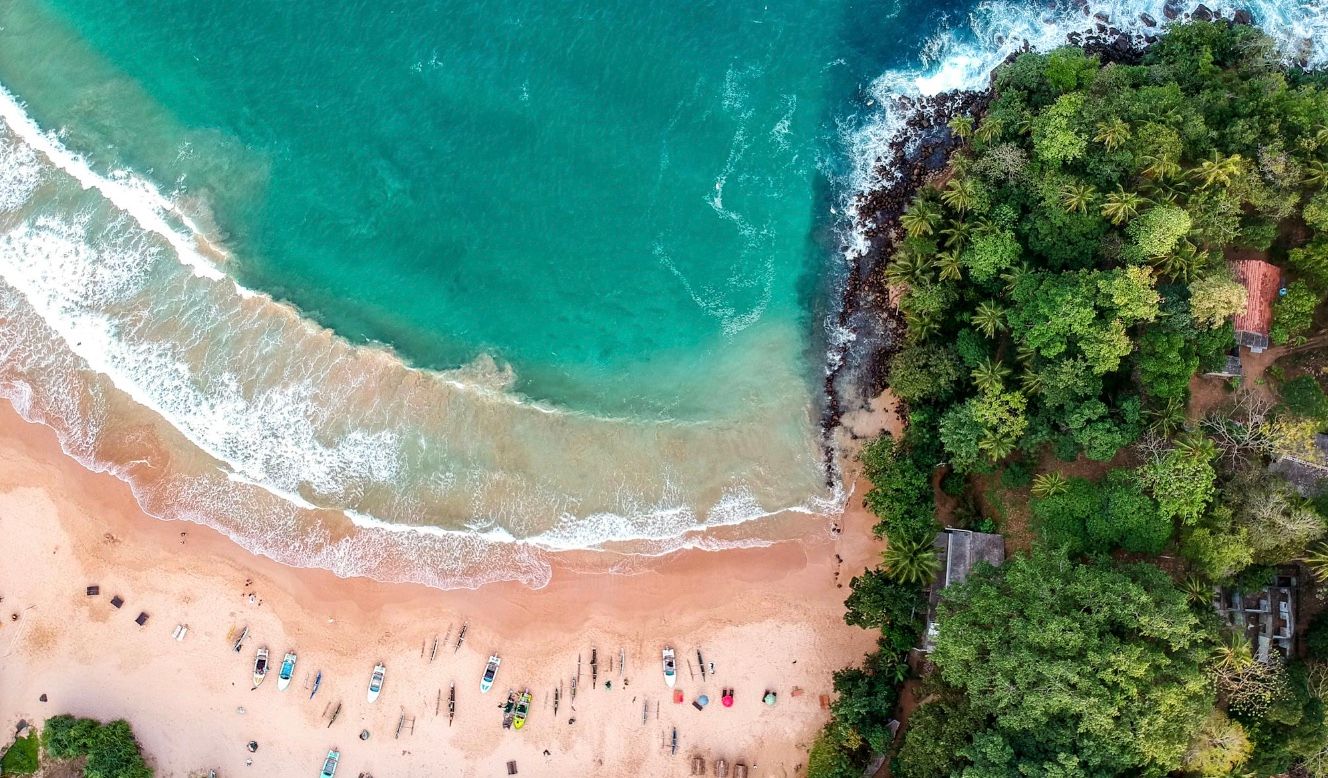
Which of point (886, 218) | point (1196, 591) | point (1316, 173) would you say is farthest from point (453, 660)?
point (1316, 173)

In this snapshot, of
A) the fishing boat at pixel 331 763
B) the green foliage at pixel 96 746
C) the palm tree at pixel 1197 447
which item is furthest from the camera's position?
the fishing boat at pixel 331 763

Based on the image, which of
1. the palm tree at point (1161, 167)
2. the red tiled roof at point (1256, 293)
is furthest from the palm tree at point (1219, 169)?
the red tiled roof at point (1256, 293)

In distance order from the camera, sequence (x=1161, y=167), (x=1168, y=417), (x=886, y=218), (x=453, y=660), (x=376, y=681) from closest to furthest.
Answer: (x=1168, y=417) → (x=1161, y=167) → (x=376, y=681) → (x=453, y=660) → (x=886, y=218)

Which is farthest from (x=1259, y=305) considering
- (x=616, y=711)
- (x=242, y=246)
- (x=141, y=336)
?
(x=141, y=336)

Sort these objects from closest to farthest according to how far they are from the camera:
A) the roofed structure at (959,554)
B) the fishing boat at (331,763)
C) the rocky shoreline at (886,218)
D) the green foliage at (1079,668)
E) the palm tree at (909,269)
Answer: the green foliage at (1079,668) < the roofed structure at (959,554) < the palm tree at (909,269) < the fishing boat at (331,763) < the rocky shoreline at (886,218)

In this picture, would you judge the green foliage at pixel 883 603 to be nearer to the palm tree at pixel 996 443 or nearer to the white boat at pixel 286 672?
the palm tree at pixel 996 443

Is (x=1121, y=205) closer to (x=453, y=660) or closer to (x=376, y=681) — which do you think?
(x=453, y=660)

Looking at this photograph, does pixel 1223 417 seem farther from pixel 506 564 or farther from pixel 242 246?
pixel 242 246
